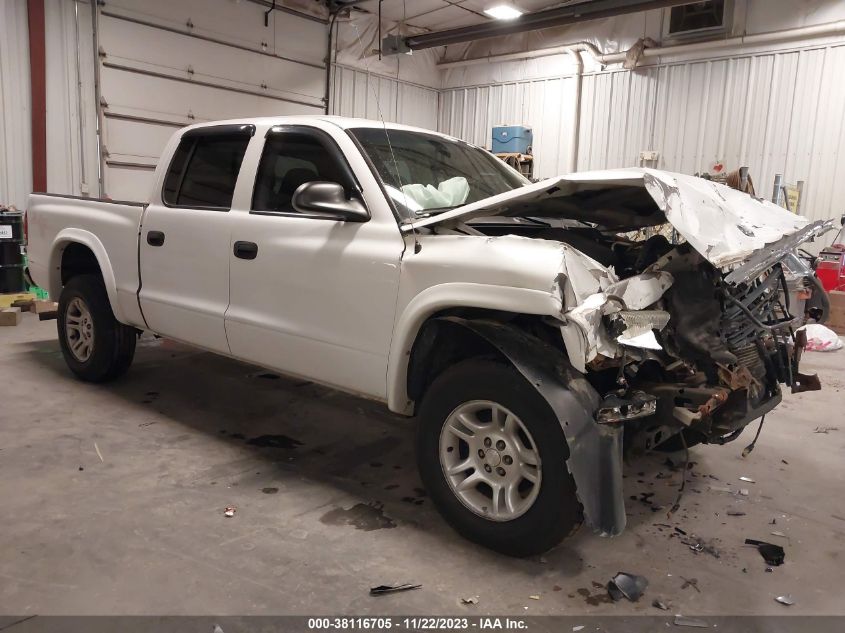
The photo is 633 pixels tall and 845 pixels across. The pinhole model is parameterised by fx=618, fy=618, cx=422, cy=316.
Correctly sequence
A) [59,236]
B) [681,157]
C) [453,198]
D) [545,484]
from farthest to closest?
1. [681,157]
2. [59,236]
3. [453,198]
4. [545,484]

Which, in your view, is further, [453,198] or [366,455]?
[366,455]

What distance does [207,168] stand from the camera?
3.80 m

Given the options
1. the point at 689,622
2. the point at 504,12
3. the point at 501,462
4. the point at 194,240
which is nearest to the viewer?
the point at 689,622

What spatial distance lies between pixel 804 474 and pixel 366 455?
2.51m

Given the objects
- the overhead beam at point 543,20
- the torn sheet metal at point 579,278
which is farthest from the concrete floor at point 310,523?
the overhead beam at point 543,20

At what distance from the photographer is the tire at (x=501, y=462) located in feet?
7.55

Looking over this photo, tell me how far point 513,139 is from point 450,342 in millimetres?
9822

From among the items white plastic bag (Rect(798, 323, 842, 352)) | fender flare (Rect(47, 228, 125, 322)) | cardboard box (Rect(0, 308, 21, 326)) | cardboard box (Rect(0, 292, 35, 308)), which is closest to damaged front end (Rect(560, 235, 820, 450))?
fender flare (Rect(47, 228, 125, 322))

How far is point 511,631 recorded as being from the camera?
211 cm

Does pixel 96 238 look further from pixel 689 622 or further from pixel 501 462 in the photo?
pixel 689 622

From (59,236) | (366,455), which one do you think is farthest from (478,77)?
(366,455)

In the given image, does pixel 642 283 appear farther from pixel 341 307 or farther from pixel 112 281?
pixel 112 281

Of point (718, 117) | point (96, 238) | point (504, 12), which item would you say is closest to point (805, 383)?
point (96, 238)

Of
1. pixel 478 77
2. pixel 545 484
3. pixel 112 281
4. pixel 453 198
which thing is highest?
pixel 478 77
